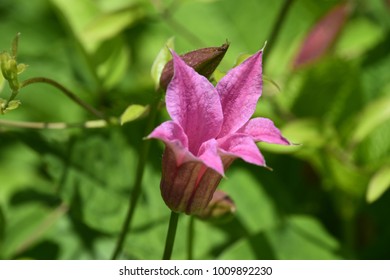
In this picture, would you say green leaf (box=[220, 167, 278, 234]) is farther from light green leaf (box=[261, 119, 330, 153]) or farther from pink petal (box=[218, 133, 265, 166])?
pink petal (box=[218, 133, 265, 166])

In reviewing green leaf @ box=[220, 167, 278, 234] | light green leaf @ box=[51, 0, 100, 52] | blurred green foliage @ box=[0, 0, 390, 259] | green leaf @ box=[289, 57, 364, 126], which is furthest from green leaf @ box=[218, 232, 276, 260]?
light green leaf @ box=[51, 0, 100, 52]

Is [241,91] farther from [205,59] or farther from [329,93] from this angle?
[329,93]

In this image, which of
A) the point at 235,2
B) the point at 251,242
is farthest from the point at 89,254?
the point at 235,2

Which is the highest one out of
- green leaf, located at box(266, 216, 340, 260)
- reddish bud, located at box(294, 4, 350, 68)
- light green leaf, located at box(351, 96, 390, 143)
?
reddish bud, located at box(294, 4, 350, 68)

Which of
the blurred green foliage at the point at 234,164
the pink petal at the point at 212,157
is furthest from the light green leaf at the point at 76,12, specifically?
the pink petal at the point at 212,157

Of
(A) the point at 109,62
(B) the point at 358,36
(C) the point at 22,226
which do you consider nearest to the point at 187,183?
(A) the point at 109,62

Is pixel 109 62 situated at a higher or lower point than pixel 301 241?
higher

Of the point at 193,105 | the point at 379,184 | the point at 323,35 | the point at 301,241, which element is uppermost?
the point at 193,105
